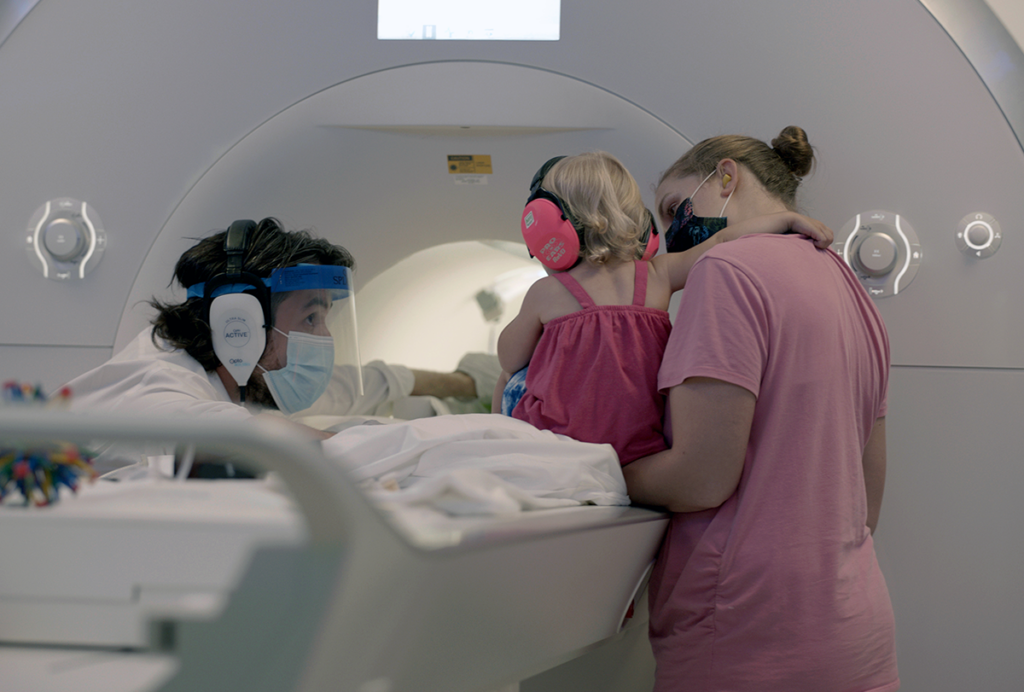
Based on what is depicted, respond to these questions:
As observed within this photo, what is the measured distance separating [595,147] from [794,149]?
380 mm

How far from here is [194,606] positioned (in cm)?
56

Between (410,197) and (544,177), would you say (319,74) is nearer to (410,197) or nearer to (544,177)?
(410,197)

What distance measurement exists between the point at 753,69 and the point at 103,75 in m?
1.29

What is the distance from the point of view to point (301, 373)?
5.16ft

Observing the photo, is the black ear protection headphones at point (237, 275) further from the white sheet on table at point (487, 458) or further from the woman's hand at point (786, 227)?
the woman's hand at point (786, 227)

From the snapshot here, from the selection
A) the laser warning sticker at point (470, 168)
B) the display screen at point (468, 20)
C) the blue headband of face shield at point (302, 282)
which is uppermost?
the display screen at point (468, 20)

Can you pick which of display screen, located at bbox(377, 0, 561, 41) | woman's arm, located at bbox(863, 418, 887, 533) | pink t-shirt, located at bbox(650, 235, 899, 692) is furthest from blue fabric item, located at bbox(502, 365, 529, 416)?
display screen, located at bbox(377, 0, 561, 41)

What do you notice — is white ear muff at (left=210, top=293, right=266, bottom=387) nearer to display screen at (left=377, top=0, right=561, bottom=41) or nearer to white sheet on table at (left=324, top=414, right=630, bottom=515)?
white sheet on table at (left=324, top=414, right=630, bottom=515)

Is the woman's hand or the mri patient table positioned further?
the woman's hand

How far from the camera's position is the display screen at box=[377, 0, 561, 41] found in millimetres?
1498

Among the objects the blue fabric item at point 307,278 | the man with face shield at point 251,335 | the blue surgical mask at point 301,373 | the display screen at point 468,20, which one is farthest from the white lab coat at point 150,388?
the display screen at point 468,20

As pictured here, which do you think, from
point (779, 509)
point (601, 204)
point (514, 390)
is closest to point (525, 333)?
point (514, 390)

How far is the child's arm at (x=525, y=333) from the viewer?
49.8 inches

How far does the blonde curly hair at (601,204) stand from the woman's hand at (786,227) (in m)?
0.16
